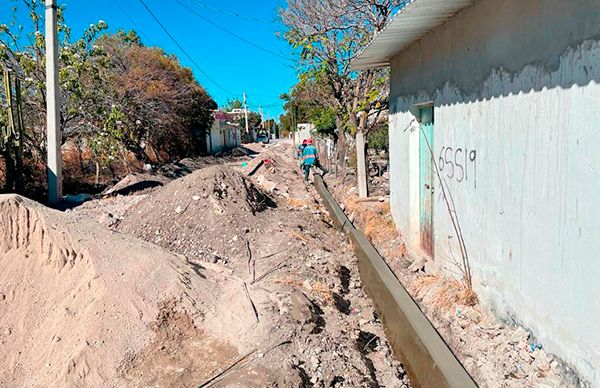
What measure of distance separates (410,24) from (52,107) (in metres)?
11.0

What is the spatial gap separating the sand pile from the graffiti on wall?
124 inches

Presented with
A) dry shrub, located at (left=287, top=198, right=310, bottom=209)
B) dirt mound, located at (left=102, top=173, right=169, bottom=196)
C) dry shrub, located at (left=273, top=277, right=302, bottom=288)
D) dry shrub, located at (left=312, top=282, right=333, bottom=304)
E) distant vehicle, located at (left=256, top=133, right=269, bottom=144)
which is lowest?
dry shrub, located at (left=312, top=282, right=333, bottom=304)

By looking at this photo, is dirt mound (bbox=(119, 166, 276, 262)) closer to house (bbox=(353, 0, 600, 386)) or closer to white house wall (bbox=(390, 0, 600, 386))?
house (bbox=(353, 0, 600, 386))

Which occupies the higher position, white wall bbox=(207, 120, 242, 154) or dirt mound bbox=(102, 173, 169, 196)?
white wall bbox=(207, 120, 242, 154)

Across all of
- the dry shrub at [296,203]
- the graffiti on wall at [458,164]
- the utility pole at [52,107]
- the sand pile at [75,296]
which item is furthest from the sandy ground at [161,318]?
the utility pole at [52,107]

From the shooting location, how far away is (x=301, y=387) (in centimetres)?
394

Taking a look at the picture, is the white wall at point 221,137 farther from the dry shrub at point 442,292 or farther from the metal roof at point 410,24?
the dry shrub at point 442,292

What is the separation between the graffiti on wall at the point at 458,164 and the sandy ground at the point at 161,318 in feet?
6.80

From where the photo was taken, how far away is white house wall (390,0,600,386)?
3.08 meters

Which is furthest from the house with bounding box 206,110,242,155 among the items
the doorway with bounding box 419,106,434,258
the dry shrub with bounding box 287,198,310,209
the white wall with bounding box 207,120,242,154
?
the doorway with bounding box 419,106,434,258

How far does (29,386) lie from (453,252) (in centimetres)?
453

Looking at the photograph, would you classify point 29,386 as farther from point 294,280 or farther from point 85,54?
point 85,54

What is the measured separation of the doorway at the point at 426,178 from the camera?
6764 millimetres

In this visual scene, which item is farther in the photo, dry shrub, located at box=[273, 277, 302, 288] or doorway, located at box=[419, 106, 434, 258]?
doorway, located at box=[419, 106, 434, 258]
